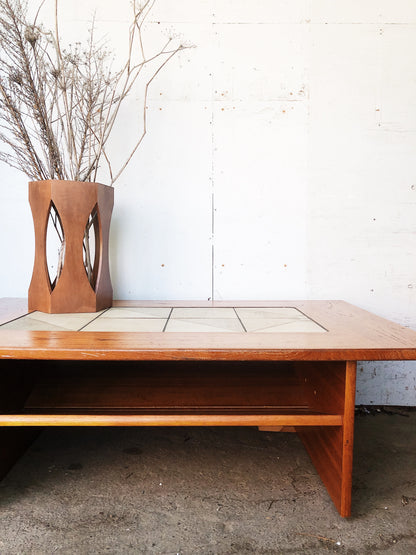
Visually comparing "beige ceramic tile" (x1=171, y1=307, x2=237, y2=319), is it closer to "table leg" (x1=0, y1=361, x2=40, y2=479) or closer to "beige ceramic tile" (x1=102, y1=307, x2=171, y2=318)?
"beige ceramic tile" (x1=102, y1=307, x2=171, y2=318)

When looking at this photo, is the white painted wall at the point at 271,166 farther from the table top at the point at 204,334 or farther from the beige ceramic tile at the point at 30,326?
the beige ceramic tile at the point at 30,326

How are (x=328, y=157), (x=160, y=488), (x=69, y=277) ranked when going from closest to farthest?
(x=160, y=488), (x=69, y=277), (x=328, y=157)

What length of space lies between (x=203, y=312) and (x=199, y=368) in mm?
244

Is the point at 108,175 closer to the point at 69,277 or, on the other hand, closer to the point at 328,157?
the point at 69,277

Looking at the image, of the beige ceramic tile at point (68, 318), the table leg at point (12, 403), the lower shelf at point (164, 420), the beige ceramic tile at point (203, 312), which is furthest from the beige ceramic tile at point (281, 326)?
the table leg at point (12, 403)

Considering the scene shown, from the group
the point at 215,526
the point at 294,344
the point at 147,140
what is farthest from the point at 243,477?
the point at 147,140

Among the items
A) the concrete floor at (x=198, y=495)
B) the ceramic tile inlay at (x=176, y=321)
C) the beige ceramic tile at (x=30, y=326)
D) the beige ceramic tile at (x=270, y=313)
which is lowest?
the concrete floor at (x=198, y=495)

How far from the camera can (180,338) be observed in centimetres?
113

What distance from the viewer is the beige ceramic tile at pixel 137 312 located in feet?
4.77

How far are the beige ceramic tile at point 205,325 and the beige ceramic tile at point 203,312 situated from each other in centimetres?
5

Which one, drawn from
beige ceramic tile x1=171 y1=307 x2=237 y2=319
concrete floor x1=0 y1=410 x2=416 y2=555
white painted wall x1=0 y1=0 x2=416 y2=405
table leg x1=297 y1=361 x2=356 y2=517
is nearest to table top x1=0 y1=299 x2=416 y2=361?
beige ceramic tile x1=171 y1=307 x2=237 y2=319

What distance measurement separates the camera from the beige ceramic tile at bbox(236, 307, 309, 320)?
147 centimetres

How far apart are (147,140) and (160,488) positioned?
55.8 inches

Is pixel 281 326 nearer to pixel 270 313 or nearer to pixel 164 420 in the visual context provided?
pixel 270 313
